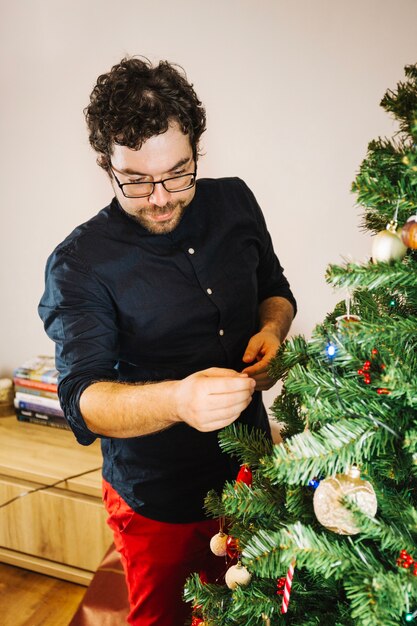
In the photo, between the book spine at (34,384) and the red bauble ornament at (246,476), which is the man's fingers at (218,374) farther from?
the book spine at (34,384)

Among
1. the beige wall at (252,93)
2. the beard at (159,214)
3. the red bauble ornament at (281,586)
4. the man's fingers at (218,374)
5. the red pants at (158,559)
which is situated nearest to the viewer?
the red bauble ornament at (281,586)

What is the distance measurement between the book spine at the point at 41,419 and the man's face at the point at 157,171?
47.9 inches

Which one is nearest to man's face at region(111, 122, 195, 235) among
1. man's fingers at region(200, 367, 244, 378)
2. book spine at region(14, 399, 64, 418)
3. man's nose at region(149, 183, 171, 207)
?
man's nose at region(149, 183, 171, 207)

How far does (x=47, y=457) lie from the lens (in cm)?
188

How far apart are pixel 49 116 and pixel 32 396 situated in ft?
3.60

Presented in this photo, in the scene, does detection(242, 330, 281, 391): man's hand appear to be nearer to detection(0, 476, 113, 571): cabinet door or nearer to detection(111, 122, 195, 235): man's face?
detection(111, 122, 195, 235): man's face

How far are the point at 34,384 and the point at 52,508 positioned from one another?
1.61 feet

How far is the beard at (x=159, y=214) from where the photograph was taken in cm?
105

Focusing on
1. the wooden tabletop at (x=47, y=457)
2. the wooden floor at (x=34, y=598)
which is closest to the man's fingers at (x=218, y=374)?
the wooden tabletop at (x=47, y=457)

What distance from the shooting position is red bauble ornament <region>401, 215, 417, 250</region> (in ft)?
1.68

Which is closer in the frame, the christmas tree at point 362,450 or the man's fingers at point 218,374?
the christmas tree at point 362,450

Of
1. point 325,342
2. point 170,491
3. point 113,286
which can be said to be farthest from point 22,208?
point 325,342

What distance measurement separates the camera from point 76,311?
3.36ft

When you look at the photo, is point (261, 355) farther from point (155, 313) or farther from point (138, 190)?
point (138, 190)
